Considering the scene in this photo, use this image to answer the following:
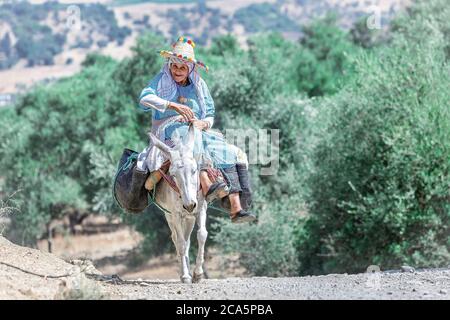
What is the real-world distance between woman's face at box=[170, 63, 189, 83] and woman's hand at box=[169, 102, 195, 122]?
482 millimetres

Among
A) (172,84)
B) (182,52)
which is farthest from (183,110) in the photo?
(182,52)

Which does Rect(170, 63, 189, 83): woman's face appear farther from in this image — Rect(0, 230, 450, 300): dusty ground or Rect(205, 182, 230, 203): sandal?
Rect(0, 230, 450, 300): dusty ground

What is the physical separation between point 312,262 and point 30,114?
22.9 metres

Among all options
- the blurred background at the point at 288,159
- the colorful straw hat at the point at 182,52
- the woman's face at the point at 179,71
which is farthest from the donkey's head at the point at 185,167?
the blurred background at the point at 288,159

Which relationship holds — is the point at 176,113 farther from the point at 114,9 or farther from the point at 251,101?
the point at 114,9

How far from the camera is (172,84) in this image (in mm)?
12641

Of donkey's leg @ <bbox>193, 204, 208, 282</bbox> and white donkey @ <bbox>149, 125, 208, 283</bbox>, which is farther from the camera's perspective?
donkey's leg @ <bbox>193, 204, 208, 282</bbox>

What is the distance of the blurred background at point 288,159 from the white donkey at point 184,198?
7.61 ft

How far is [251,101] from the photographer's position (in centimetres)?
2991

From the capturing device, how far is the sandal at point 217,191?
12250mm

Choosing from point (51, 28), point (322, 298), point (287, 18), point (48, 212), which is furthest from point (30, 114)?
point (287, 18)

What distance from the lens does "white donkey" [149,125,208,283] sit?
11758mm

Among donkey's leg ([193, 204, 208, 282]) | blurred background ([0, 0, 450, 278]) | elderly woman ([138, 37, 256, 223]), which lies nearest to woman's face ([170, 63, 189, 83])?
elderly woman ([138, 37, 256, 223])

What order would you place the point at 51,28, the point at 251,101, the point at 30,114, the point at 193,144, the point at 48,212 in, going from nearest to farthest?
the point at 193,144 → the point at 251,101 → the point at 48,212 → the point at 30,114 → the point at 51,28
